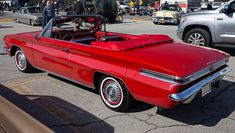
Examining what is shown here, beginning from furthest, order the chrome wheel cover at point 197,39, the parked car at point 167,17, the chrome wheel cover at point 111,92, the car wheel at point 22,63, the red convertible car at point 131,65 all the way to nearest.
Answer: the parked car at point 167,17
the chrome wheel cover at point 197,39
the car wheel at point 22,63
the chrome wheel cover at point 111,92
the red convertible car at point 131,65

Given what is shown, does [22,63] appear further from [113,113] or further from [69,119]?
[113,113]

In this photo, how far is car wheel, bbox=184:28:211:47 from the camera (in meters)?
8.96

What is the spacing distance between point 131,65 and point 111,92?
66 cm

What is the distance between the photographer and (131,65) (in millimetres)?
4258

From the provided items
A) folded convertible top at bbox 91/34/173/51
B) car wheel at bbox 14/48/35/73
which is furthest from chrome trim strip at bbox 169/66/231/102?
car wheel at bbox 14/48/35/73

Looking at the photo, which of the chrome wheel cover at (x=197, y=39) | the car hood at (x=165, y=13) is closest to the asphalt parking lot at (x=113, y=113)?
the chrome wheel cover at (x=197, y=39)

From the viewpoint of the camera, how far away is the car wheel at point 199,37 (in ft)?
29.4

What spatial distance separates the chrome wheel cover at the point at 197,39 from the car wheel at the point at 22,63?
4.83 meters

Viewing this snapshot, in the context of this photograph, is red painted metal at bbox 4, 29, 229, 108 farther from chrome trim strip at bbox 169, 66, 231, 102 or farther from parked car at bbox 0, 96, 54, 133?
parked car at bbox 0, 96, 54, 133

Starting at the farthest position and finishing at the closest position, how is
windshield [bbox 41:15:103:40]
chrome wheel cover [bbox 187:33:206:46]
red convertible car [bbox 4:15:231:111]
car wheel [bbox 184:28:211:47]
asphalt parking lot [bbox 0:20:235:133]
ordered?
chrome wheel cover [bbox 187:33:206:46] → car wheel [bbox 184:28:211:47] → windshield [bbox 41:15:103:40] → asphalt parking lot [bbox 0:20:235:133] → red convertible car [bbox 4:15:231:111]

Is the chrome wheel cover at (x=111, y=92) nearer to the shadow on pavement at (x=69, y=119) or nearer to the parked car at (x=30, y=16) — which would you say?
the shadow on pavement at (x=69, y=119)

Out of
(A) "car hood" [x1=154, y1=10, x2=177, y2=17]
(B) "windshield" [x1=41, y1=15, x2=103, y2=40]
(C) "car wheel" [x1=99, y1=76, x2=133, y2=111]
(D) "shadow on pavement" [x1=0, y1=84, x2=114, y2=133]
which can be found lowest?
(D) "shadow on pavement" [x1=0, y1=84, x2=114, y2=133]

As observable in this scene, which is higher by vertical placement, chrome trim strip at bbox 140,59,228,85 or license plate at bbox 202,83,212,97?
chrome trim strip at bbox 140,59,228,85

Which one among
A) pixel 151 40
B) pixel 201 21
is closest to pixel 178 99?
pixel 151 40
